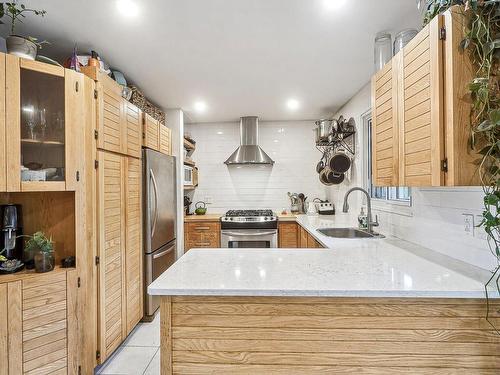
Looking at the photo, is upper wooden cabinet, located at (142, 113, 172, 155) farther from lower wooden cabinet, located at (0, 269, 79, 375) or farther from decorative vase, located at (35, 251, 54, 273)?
lower wooden cabinet, located at (0, 269, 79, 375)

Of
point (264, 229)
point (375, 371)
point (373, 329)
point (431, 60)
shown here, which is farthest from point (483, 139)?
point (264, 229)

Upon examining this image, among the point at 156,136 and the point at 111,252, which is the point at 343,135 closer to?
the point at 156,136

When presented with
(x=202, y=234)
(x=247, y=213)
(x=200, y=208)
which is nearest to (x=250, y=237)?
(x=247, y=213)

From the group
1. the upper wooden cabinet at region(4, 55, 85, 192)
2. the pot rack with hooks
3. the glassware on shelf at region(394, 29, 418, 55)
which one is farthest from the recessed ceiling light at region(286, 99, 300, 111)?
the upper wooden cabinet at region(4, 55, 85, 192)

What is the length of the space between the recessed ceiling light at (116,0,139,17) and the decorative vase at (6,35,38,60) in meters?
0.58

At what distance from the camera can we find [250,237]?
150 inches

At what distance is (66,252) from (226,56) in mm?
1937

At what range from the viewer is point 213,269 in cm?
137

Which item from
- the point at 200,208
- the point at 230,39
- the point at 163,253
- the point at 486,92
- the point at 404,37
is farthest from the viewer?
the point at 200,208

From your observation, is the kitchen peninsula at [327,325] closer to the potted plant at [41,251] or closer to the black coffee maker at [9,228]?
the potted plant at [41,251]

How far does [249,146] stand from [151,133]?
1.80m

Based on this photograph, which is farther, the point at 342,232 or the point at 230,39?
the point at 342,232

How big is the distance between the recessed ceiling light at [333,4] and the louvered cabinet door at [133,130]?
68.2 inches

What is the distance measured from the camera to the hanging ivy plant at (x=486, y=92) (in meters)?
1.00
